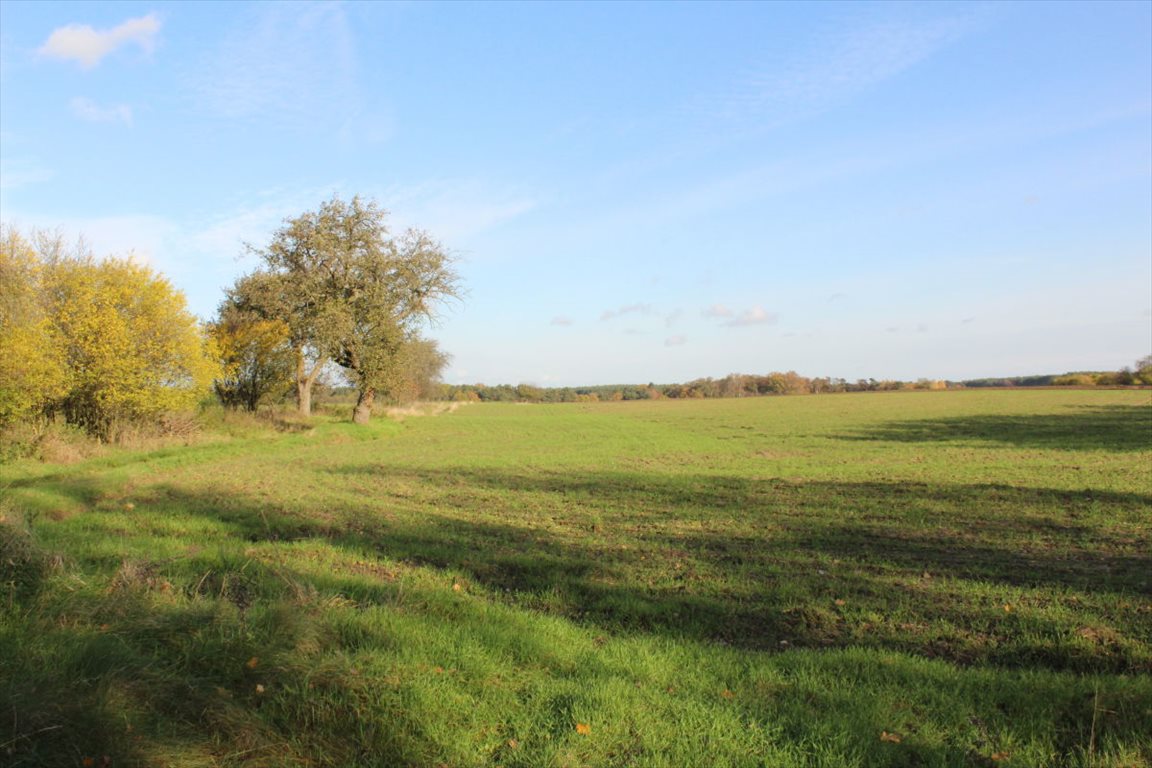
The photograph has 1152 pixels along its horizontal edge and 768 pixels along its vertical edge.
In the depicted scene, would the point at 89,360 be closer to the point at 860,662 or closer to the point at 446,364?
the point at 860,662

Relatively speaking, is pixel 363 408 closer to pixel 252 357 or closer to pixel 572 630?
pixel 252 357

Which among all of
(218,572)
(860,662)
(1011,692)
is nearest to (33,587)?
(218,572)

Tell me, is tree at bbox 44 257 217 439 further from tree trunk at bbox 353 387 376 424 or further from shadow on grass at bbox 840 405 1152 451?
shadow on grass at bbox 840 405 1152 451

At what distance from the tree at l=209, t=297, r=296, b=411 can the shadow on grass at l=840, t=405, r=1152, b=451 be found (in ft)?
95.1

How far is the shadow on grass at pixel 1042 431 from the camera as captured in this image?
82.2ft

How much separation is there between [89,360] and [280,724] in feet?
73.0

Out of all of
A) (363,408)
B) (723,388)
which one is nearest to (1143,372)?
(723,388)

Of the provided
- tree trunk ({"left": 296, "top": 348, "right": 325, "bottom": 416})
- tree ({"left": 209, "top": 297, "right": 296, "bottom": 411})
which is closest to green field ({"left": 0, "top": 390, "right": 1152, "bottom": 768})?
tree ({"left": 209, "top": 297, "right": 296, "bottom": 411})

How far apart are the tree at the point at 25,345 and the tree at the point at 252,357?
12480mm

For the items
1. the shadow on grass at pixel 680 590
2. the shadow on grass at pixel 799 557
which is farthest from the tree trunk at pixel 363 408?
the shadow on grass at pixel 799 557

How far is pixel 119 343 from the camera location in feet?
70.3

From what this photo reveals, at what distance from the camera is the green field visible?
380 cm

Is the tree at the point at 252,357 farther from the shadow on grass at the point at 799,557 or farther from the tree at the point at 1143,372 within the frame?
the tree at the point at 1143,372

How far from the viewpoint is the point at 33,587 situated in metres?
5.74
